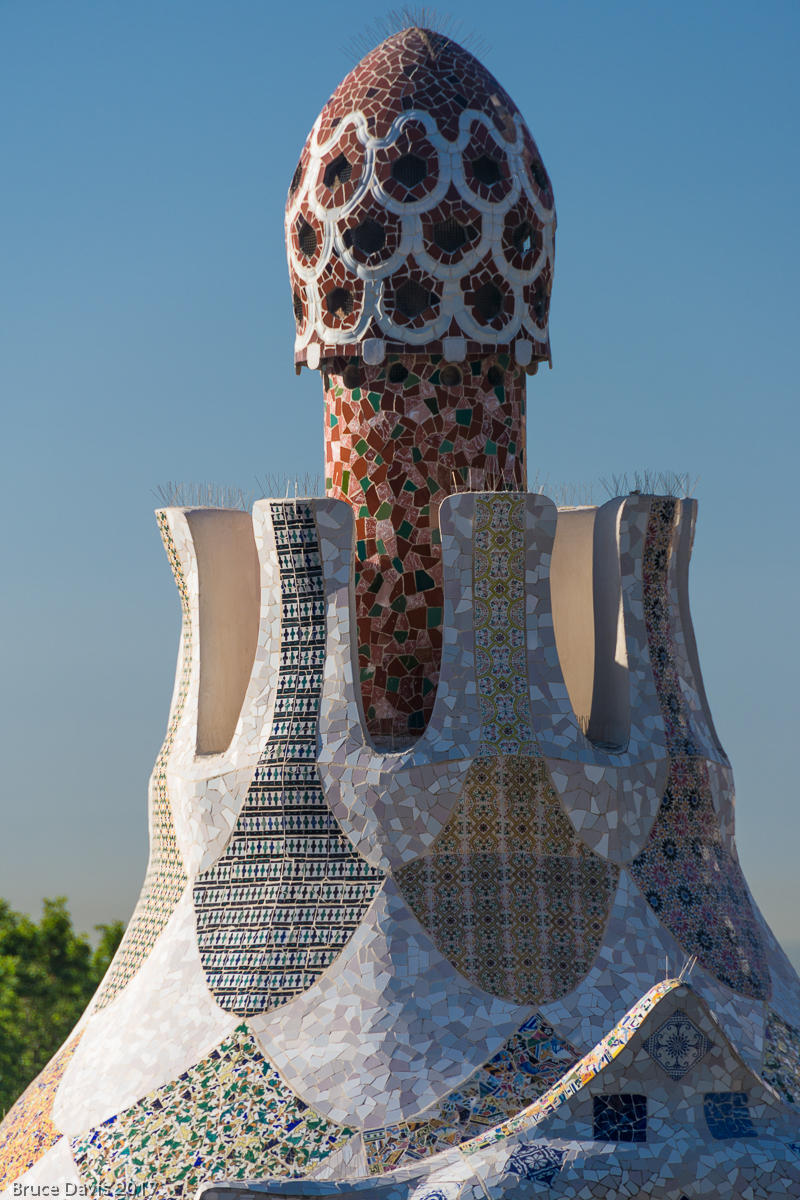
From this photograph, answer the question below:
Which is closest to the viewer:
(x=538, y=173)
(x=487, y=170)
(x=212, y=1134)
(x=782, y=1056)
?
(x=212, y=1134)

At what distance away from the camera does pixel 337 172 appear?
15.1 meters

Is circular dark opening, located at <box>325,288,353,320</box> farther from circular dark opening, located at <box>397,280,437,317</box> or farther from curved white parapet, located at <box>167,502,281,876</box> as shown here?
curved white parapet, located at <box>167,502,281,876</box>

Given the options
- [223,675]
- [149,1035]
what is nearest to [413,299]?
[223,675]

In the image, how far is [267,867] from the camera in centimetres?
1364

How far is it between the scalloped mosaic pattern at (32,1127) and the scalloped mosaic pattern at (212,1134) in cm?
50

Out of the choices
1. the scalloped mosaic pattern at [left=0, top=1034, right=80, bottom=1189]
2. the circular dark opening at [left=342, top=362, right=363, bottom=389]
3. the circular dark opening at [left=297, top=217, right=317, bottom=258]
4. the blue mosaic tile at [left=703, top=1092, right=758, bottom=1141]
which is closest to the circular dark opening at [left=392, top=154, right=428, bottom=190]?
the circular dark opening at [left=297, top=217, right=317, bottom=258]

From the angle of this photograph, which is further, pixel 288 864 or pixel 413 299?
pixel 413 299

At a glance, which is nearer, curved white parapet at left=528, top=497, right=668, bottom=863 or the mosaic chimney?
curved white parapet at left=528, top=497, right=668, bottom=863

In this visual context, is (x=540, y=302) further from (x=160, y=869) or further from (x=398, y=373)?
(x=160, y=869)

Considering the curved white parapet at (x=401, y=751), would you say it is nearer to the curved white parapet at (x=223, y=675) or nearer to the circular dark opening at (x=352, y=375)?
the curved white parapet at (x=223, y=675)

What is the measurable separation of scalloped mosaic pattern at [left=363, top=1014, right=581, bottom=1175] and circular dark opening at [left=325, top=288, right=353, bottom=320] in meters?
5.30

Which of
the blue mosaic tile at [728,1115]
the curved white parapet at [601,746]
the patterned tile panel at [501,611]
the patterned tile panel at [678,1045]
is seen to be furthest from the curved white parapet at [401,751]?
the blue mosaic tile at [728,1115]

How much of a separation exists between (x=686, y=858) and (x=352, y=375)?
4.25 m

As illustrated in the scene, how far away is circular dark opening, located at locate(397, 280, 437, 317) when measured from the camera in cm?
1487
